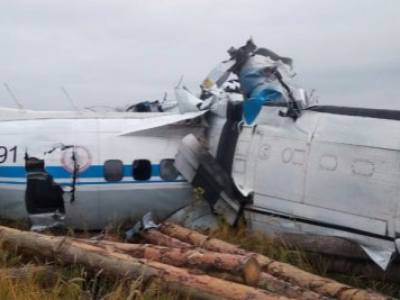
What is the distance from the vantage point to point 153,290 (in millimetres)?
5711

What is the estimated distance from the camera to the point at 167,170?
32.3 feet

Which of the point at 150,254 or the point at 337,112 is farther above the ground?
the point at 337,112

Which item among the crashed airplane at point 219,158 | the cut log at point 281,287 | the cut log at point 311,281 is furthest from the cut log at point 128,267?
the crashed airplane at point 219,158

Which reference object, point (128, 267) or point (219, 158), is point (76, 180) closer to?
point (219, 158)

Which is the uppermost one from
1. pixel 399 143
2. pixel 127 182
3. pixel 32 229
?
pixel 399 143

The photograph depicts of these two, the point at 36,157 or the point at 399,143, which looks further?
the point at 36,157

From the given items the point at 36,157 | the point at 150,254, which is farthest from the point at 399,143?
the point at 36,157

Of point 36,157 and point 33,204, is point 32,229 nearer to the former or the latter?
point 33,204

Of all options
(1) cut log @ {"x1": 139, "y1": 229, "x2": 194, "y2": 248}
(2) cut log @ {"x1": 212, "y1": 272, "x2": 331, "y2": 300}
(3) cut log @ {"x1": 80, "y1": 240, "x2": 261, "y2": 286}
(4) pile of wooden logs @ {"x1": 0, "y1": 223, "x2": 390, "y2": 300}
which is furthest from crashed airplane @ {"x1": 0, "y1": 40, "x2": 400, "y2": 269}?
(3) cut log @ {"x1": 80, "y1": 240, "x2": 261, "y2": 286}

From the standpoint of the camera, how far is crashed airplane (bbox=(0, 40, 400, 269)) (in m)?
7.96

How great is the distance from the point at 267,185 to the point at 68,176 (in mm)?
3342

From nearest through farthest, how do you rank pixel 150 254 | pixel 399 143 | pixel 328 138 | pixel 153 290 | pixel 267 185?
pixel 153 290 < pixel 150 254 < pixel 399 143 < pixel 328 138 < pixel 267 185

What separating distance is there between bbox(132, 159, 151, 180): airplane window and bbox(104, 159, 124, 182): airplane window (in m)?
0.23

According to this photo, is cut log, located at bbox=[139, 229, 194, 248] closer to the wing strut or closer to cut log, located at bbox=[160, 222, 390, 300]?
cut log, located at bbox=[160, 222, 390, 300]
